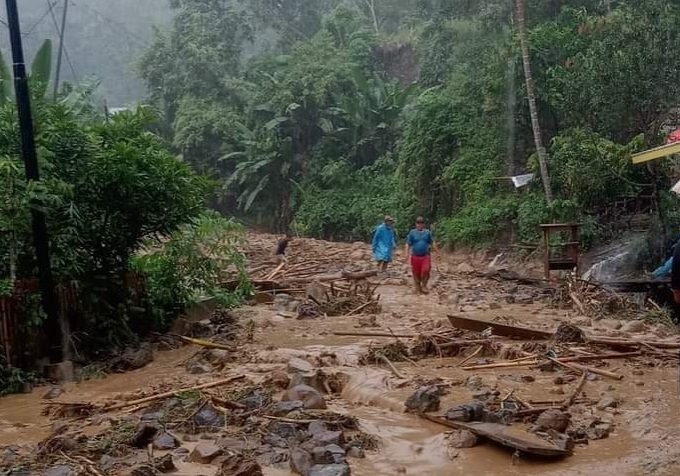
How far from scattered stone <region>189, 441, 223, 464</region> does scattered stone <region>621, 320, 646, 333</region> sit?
6.29 metres

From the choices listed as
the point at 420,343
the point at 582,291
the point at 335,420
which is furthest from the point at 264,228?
the point at 335,420

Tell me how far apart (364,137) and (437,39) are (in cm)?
577

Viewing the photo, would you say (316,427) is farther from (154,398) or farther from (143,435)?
(154,398)

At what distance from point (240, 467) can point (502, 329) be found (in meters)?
5.17

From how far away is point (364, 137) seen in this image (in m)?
29.6

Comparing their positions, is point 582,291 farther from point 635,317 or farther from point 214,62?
point 214,62

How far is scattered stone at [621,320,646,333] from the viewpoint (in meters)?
9.76

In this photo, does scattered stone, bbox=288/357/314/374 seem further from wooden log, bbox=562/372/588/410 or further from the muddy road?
wooden log, bbox=562/372/588/410

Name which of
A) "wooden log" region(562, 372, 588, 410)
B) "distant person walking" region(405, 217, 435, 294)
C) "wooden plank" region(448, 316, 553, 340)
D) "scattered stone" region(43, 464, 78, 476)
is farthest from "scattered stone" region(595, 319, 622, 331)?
"scattered stone" region(43, 464, 78, 476)

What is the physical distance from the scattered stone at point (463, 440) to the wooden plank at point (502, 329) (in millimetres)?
3554

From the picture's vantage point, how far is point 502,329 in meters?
9.45

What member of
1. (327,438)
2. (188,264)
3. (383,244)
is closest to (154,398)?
(327,438)

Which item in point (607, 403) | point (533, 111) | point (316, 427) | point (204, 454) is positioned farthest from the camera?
point (533, 111)

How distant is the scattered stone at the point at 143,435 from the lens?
5.84 m
